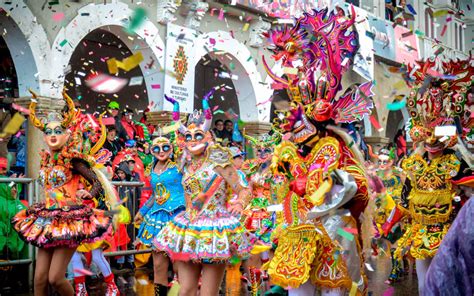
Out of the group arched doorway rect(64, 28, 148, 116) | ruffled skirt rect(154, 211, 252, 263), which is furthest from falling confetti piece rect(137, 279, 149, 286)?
arched doorway rect(64, 28, 148, 116)

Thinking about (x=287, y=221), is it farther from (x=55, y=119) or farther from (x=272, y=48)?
(x=55, y=119)

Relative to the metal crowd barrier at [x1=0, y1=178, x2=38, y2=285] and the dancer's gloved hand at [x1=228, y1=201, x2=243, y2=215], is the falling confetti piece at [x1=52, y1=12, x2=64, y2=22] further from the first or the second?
the dancer's gloved hand at [x1=228, y1=201, x2=243, y2=215]

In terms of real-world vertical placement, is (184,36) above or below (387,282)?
above

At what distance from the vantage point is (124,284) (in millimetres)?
11148

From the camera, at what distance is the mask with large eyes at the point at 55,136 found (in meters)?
8.12

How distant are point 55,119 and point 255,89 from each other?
33.8ft

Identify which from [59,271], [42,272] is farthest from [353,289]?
→ [42,272]

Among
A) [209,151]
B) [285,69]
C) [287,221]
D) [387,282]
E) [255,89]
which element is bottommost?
[387,282]

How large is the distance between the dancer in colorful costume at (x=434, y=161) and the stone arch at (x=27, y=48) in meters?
6.34

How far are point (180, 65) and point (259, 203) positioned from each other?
17.8 ft

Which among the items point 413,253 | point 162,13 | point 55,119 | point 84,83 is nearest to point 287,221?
point 413,253

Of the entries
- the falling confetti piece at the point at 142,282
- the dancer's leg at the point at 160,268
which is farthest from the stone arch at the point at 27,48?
the dancer's leg at the point at 160,268

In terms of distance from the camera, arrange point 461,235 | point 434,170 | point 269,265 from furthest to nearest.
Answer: point 434,170 < point 269,265 < point 461,235

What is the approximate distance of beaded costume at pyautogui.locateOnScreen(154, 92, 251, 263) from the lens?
6992 millimetres
